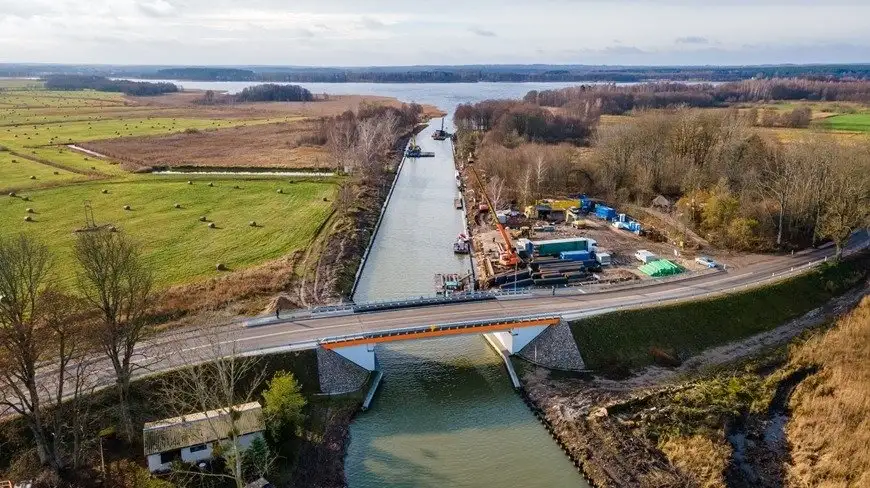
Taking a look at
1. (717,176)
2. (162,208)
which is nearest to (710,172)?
(717,176)

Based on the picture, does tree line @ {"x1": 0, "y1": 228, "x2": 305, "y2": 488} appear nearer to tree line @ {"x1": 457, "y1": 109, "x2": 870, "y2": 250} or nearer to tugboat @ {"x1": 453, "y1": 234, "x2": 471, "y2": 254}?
tugboat @ {"x1": 453, "y1": 234, "x2": 471, "y2": 254}

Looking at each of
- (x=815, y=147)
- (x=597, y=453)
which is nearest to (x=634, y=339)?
(x=597, y=453)

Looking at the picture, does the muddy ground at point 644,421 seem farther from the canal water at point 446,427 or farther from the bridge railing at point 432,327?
the bridge railing at point 432,327

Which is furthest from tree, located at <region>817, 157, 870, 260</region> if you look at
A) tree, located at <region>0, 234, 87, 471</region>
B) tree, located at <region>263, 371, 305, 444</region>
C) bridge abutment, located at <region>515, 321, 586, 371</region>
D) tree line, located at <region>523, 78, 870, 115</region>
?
tree line, located at <region>523, 78, 870, 115</region>

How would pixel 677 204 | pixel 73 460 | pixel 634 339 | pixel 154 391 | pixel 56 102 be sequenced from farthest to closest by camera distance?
pixel 56 102 → pixel 677 204 → pixel 634 339 → pixel 154 391 → pixel 73 460

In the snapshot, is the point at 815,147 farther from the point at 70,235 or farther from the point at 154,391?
the point at 70,235
